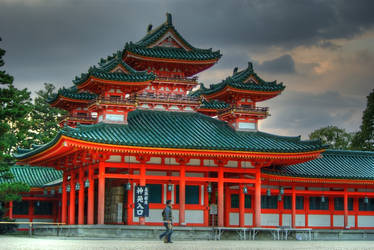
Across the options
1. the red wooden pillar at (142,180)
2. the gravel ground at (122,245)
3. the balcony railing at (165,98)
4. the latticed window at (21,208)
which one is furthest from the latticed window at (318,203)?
the latticed window at (21,208)

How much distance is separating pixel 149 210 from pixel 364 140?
137 feet

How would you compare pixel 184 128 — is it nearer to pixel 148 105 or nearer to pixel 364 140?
pixel 148 105

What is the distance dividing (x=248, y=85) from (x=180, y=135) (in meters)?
6.60

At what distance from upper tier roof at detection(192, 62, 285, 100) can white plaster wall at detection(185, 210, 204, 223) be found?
8.45 m

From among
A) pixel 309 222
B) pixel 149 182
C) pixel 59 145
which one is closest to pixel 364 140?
pixel 309 222

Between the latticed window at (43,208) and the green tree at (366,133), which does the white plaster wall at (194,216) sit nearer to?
the latticed window at (43,208)

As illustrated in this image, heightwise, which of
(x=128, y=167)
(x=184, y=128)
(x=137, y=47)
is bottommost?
(x=128, y=167)

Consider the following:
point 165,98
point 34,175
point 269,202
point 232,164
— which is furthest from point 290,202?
point 34,175

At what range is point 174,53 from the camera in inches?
1823

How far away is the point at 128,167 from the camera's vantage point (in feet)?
124

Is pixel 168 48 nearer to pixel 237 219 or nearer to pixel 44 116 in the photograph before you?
pixel 237 219

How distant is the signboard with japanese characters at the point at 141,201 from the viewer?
122 ft

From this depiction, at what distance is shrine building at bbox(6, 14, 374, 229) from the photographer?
3806 centimetres

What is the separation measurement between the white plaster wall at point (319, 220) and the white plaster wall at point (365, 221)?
2.60 meters
